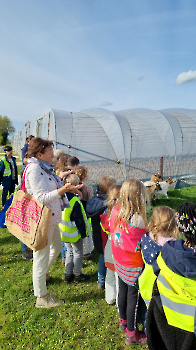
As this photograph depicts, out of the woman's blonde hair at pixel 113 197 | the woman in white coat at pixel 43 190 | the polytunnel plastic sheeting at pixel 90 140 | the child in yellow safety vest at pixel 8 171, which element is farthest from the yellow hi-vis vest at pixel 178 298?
the polytunnel plastic sheeting at pixel 90 140

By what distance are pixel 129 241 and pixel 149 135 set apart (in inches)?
381

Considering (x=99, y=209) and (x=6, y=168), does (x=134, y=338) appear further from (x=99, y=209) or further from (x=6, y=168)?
(x=6, y=168)

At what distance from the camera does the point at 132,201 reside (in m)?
2.26

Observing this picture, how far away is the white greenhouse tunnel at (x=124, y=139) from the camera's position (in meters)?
9.23

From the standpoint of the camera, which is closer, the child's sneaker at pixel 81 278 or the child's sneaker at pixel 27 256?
the child's sneaker at pixel 81 278

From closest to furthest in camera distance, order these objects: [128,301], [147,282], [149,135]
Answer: [147,282]
[128,301]
[149,135]

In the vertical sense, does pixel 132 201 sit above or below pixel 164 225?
above

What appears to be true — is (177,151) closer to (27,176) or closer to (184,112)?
(184,112)

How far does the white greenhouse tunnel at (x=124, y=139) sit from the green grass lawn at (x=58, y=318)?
5.94 metres

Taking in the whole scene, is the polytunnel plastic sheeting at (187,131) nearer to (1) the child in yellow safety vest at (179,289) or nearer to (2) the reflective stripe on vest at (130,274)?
(2) the reflective stripe on vest at (130,274)

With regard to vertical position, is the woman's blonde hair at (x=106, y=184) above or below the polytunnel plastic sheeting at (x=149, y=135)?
below

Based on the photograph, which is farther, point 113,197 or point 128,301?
A: point 113,197

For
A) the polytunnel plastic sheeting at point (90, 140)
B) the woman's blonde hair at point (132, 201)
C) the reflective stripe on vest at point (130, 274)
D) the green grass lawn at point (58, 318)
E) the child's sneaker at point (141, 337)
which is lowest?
the green grass lawn at point (58, 318)

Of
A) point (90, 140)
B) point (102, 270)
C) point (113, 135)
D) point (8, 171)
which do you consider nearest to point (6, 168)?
point (8, 171)
